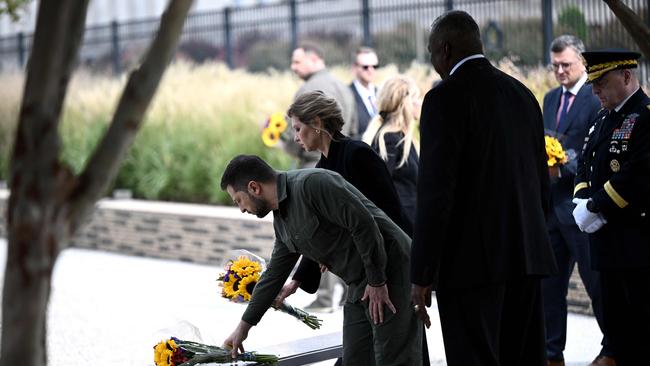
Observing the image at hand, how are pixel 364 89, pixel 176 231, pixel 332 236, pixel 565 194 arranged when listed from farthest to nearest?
1. pixel 176 231
2. pixel 364 89
3. pixel 565 194
4. pixel 332 236

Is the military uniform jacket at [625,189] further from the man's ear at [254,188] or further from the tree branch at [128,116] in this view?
the tree branch at [128,116]

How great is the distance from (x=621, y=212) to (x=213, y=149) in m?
8.88

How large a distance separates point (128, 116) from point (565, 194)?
4.58m

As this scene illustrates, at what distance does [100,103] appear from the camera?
16.5 metres

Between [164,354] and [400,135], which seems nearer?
[164,354]

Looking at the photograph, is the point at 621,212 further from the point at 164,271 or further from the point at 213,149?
the point at 213,149

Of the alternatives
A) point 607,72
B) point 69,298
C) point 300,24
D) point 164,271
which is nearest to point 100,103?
point 300,24

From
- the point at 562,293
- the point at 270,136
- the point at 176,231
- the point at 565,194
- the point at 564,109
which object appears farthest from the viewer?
the point at 176,231

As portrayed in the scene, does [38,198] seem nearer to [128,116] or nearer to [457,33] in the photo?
[128,116]

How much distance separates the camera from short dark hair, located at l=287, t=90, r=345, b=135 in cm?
501

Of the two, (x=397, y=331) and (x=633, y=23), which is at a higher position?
(x=633, y=23)

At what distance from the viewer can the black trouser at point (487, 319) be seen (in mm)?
3936

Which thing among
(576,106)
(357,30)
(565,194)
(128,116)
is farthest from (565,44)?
(357,30)

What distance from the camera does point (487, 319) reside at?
3.96 metres
